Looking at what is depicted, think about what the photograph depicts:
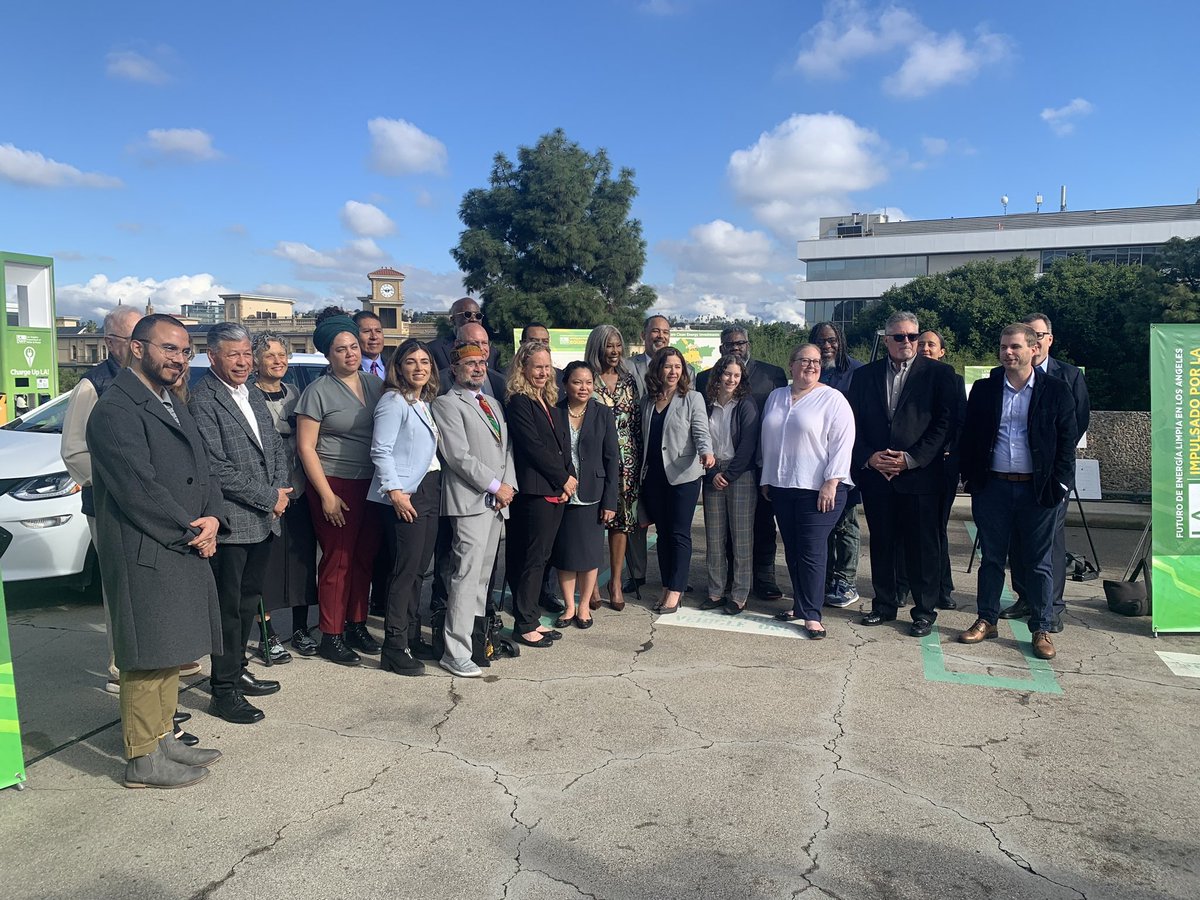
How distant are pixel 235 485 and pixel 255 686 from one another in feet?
3.75

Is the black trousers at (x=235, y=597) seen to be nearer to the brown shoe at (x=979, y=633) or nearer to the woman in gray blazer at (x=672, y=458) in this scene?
the woman in gray blazer at (x=672, y=458)

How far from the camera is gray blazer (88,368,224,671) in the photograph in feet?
10.7

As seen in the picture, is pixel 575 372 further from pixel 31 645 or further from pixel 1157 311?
pixel 1157 311

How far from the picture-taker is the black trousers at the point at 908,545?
5.62 meters

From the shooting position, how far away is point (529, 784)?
3512 mm

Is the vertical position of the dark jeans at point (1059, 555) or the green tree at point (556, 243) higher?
the green tree at point (556, 243)

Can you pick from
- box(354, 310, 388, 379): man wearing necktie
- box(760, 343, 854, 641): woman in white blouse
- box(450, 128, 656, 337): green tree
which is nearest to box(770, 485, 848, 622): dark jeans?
box(760, 343, 854, 641): woman in white blouse

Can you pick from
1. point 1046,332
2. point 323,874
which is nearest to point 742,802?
point 323,874

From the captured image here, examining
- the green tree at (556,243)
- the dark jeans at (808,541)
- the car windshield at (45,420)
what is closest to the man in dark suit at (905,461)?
the dark jeans at (808,541)

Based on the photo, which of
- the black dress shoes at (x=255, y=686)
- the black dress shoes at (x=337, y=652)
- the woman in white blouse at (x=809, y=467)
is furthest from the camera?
the woman in white blouse at (x=809, y=467)

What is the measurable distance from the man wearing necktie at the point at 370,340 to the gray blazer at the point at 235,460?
1774mm

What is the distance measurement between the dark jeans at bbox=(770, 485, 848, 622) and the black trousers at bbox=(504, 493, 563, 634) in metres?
1.55

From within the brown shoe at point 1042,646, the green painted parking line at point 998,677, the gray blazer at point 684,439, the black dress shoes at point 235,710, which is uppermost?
the gray blazer at point 684,439

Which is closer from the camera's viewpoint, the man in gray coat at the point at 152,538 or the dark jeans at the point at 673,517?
the man in gray coat at the point at 152,538
